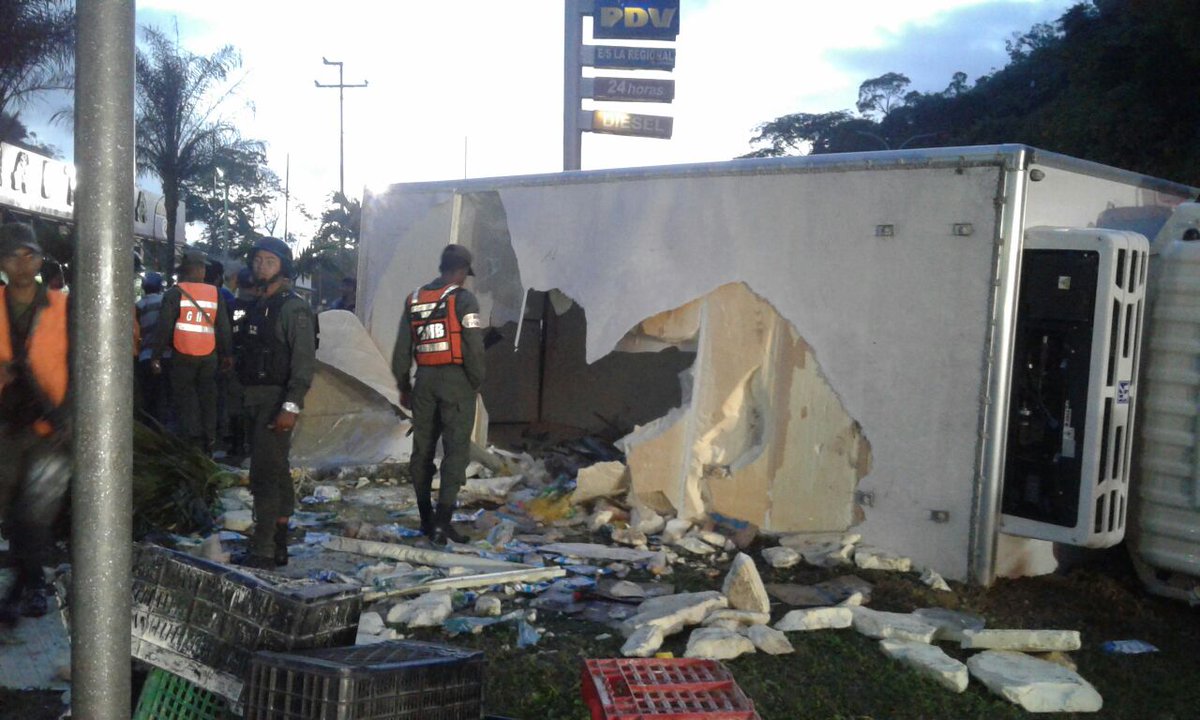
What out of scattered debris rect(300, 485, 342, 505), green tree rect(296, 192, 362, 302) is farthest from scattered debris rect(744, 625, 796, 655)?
green tree rect(296, 192, 362, 302)

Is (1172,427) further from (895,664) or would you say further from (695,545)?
(695,545)

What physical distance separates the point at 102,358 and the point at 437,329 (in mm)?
4022

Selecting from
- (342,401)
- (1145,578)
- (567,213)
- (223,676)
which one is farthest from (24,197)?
(1145,578)

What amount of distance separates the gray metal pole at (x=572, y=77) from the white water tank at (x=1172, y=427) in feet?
31.2

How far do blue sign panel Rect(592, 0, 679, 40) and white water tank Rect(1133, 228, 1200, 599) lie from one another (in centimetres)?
973

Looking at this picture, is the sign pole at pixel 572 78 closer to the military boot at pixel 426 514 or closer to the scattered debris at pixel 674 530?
the scattered debris at pixel 674 530

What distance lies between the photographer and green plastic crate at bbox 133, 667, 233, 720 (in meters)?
3.30

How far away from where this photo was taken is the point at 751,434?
7.11m

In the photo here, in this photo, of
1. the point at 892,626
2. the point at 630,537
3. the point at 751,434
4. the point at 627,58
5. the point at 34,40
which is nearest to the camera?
the point at 892,626

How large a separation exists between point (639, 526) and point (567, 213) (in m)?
2.60

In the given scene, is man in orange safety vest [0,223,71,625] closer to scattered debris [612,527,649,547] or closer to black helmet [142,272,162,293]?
scattered debris [612,527,649,547]

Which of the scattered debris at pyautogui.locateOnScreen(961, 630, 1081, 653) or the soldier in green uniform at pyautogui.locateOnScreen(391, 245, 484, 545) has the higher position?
the soldier in green uniform at pyautogui.locateOnScreen(391, 245, 484, 545)

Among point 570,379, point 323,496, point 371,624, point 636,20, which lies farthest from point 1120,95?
point 371,624

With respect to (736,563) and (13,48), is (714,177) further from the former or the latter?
(13,48)
